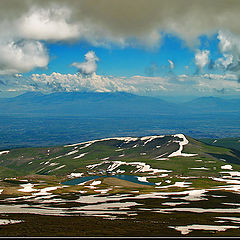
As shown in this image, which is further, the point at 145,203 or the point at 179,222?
the point at 145,203

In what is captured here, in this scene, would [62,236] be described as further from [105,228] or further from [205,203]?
[205,203]

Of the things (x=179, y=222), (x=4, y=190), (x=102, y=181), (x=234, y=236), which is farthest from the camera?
(x=102, y=181)

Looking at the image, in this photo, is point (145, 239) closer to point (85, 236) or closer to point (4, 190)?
point (85, 236)

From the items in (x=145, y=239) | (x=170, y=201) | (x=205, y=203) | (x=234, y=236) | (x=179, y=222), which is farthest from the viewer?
(x=170, y=201)

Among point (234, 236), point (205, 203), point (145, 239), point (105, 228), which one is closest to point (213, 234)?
point (234, 236)

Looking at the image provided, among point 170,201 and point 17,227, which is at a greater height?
point 17,227

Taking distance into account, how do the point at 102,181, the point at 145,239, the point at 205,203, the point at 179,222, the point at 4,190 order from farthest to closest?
the point at 102,181, the point at 4,190, the point at 205,203, the point at 179,222, the point at 145,239

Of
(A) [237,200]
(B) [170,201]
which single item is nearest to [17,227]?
(B) [170,201]

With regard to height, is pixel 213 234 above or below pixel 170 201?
above

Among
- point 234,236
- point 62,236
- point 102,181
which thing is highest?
point 62,236
